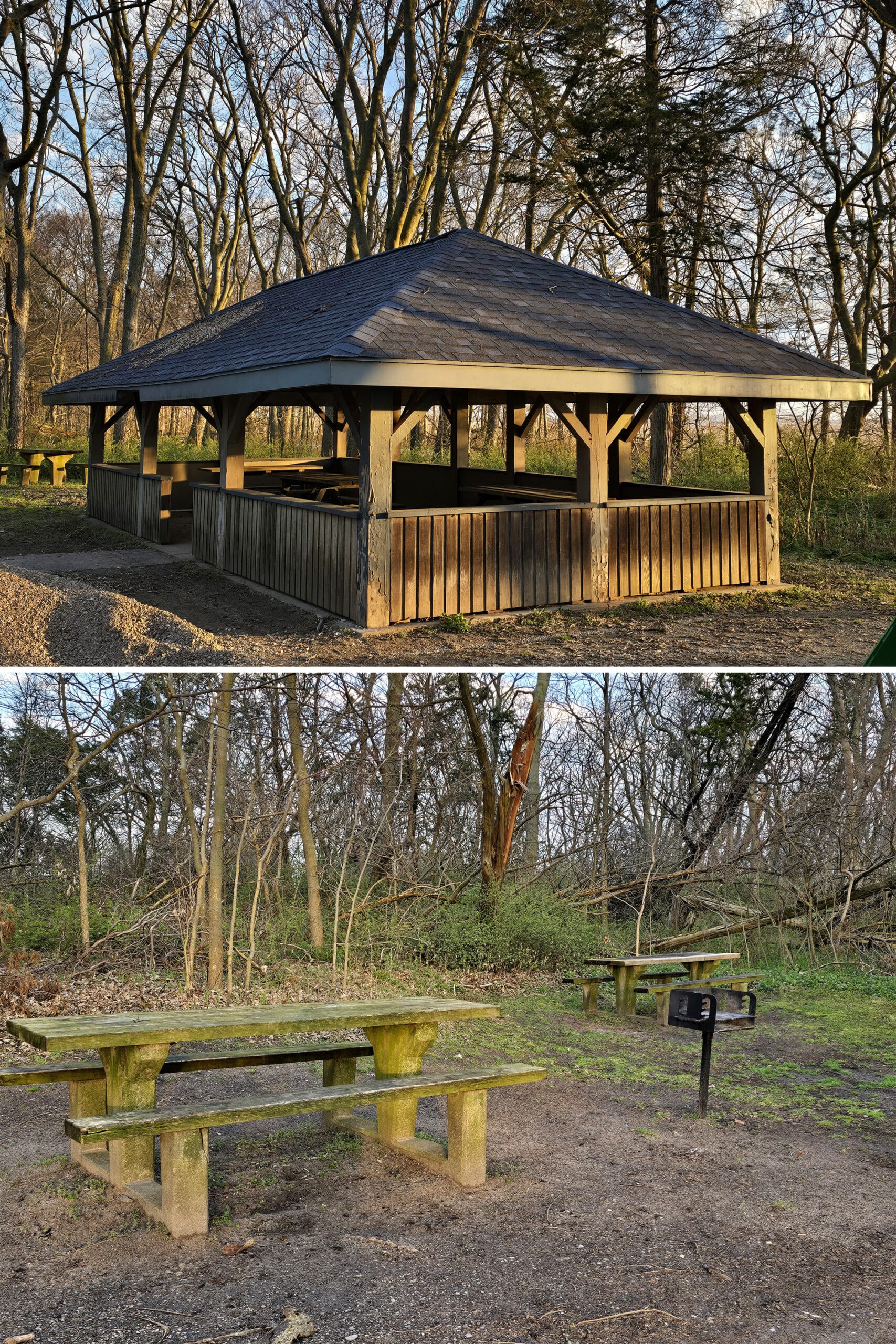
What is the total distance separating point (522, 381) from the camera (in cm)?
1026

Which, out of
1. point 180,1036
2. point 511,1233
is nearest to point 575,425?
point 180,1036

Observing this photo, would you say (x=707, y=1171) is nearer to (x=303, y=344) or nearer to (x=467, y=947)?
(x=467, y=947)

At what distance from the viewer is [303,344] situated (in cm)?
1062

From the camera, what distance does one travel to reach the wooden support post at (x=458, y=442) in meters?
16.9

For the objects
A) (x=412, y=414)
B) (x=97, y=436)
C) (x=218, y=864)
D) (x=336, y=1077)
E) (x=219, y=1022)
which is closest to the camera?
(x=219, y=1022)

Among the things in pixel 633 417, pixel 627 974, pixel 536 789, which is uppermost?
pixel 633 417

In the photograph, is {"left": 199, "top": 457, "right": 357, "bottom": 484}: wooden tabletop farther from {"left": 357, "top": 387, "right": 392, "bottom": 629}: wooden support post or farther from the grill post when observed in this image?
the grill post

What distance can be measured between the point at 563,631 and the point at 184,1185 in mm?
7084

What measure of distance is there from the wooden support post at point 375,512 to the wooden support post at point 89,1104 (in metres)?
5.81

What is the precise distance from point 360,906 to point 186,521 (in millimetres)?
9467

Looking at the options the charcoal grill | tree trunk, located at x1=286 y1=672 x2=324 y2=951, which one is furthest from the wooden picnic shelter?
the charcoal grill

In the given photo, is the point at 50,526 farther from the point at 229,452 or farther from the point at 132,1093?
the point at 132,1093

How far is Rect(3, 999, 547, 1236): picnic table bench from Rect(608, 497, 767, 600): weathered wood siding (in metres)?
7.38

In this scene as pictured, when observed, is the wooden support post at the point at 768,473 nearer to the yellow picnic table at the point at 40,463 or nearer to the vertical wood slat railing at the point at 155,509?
the vertical wood slat railing at the point at 155,509
